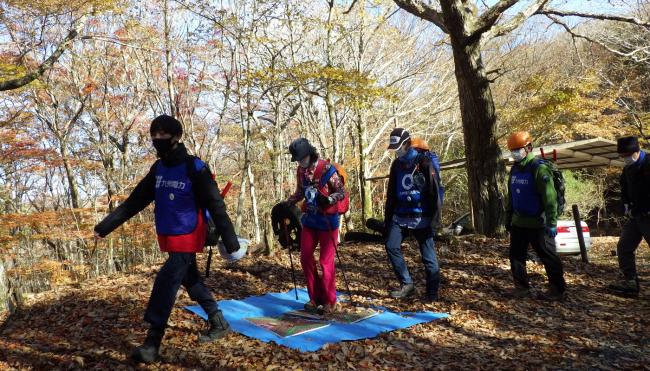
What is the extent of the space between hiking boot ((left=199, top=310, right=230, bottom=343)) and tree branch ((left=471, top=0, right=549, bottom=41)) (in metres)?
6.16

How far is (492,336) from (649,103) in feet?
74.2

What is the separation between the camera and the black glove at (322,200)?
4553mm

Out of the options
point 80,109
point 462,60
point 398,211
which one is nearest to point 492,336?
point 398,211

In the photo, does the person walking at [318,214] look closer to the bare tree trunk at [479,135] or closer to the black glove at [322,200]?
the black glove at [322,200]

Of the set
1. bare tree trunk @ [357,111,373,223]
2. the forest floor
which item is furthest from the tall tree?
bare tree trunk @ [357,111,373,223]

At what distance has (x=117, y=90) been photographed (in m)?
16.6

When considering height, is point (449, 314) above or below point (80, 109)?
below

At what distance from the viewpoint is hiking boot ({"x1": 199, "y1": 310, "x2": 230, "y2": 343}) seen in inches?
153

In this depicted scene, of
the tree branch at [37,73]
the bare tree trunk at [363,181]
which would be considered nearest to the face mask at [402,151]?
the tree branch at [37,73]

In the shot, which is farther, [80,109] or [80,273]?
[80,109]

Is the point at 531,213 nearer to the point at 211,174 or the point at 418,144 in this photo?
the point at 418,144

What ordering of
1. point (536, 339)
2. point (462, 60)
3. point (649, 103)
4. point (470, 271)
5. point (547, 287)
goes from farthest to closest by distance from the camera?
point (649, 103) → point (462, 60) → point (470, 271) → point (547, 287) → point (536, 339)

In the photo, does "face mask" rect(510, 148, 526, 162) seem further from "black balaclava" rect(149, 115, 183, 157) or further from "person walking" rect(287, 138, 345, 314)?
"black balaclava" rect(149, 115, 183, 157)

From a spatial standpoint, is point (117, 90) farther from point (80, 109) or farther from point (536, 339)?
point (536, 339)
